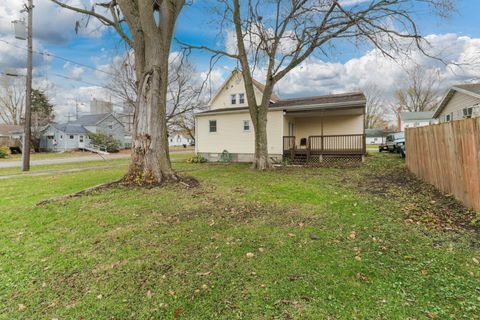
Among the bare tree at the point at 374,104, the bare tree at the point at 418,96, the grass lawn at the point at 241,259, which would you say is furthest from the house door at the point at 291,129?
the bare tree at the point at 374,104

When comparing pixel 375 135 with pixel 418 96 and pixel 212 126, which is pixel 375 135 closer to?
pixel 418 96

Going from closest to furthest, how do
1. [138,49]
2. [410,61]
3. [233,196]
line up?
[233,196]
[138,49]
[410,61]

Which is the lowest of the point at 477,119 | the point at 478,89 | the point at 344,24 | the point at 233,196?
the point at 233,196

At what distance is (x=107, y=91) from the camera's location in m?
26.9

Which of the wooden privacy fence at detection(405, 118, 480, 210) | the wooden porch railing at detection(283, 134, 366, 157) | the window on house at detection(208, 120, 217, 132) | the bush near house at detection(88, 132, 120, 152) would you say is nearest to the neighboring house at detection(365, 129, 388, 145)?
the wooden porch railing at detection(283, 134, 366, 157)

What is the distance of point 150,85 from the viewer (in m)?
7.60

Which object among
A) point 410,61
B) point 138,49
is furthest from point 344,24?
point 138,49

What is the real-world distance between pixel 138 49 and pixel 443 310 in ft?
30.2

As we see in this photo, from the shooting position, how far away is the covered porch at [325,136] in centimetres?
1400

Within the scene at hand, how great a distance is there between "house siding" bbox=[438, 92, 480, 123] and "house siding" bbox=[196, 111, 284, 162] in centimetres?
987

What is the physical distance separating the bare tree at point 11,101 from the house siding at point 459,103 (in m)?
47.4

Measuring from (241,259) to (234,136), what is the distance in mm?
13566

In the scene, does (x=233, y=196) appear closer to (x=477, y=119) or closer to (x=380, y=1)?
(x=477, y=119)

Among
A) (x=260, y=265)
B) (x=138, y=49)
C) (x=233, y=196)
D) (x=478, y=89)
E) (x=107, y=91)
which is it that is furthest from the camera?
(x=107, y=91)
